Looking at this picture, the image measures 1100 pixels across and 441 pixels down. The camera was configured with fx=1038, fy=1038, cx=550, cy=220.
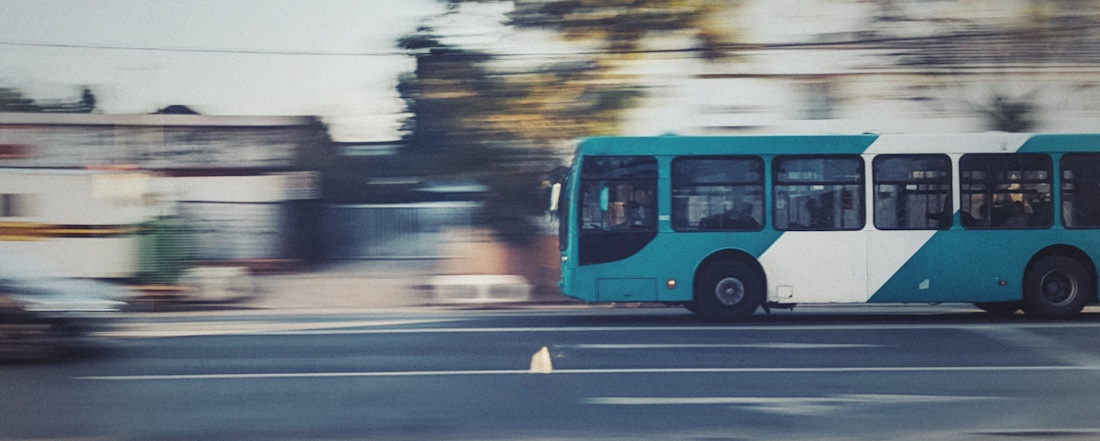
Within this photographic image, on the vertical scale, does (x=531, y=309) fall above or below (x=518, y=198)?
below

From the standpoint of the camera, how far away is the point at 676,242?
13.6 metres

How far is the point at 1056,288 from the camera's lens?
44.6 feet

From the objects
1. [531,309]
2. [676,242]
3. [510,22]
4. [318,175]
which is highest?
[510,22]

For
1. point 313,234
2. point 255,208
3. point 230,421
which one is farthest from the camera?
point 313,234

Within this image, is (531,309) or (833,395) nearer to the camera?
(833,395)

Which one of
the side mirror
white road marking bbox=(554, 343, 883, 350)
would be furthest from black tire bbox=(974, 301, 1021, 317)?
the side mirror

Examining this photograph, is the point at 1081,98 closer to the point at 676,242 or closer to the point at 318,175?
the point at 676,242

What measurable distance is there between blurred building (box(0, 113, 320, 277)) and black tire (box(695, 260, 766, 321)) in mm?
10404

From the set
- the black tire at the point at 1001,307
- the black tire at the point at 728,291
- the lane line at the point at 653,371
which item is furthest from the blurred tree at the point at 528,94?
the lane line at the point at 653,371

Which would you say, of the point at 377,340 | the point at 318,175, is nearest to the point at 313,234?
the point at 318,175

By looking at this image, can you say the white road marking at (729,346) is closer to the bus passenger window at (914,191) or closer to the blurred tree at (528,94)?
the bus passenger window at (914,191)

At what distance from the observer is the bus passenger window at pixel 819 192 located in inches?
538

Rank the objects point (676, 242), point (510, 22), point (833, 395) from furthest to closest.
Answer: point (510, 22) → point (676, 242) → point (833, 395)

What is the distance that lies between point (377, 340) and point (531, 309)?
559 centimetres
